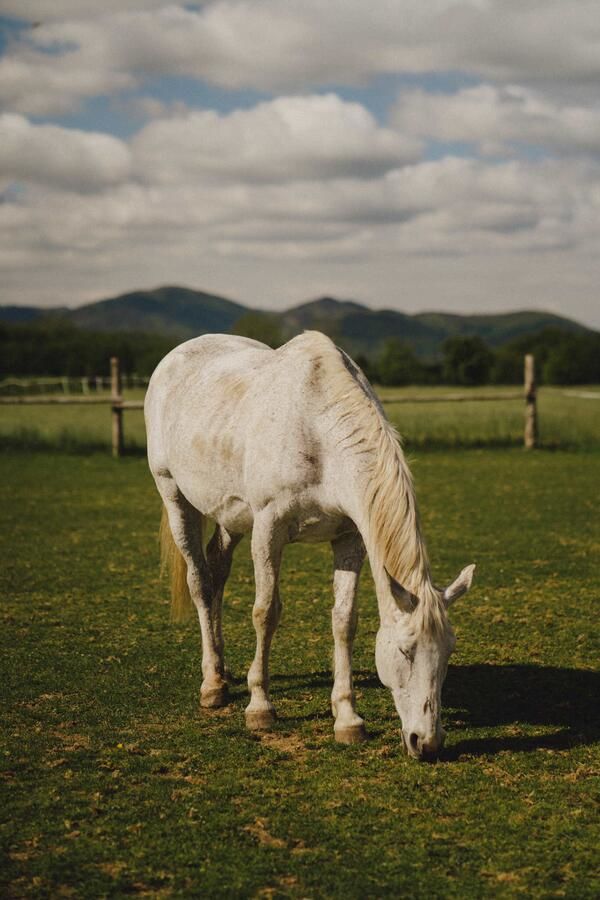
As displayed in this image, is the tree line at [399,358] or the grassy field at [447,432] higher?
the tree line at [399,358]

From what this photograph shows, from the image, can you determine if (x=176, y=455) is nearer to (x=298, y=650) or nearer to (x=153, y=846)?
(x=298, y=650)

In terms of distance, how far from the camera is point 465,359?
3450cm

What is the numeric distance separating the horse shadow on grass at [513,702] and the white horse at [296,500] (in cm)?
52

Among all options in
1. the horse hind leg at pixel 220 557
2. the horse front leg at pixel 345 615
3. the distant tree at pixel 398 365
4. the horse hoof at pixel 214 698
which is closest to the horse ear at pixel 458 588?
the horse front leg at pixel 345 615

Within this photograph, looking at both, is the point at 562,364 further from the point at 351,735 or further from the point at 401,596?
the point at 401,596

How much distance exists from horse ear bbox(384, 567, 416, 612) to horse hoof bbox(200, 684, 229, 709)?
166 centimetres

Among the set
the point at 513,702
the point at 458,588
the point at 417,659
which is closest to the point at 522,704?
the point at 513,702

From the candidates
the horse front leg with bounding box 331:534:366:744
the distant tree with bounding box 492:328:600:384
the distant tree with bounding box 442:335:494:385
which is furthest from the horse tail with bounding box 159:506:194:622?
the distant tree with bounding box 492:328:600:384

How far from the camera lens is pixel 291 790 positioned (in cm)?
392

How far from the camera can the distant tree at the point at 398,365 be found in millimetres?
40562

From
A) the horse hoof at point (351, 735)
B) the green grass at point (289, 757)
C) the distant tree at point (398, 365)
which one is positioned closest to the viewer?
the green grass at point (289, 757)

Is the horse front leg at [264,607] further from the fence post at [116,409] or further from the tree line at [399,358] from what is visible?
the tree line at [399,358]

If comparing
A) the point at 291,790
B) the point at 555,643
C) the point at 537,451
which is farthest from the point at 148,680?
the point at 537,451

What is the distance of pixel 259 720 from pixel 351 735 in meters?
0.53
